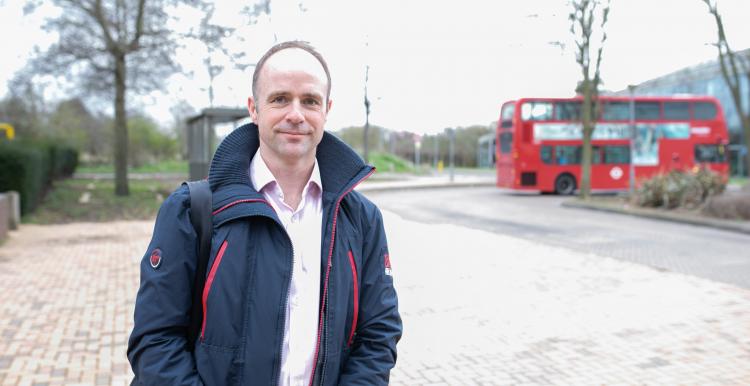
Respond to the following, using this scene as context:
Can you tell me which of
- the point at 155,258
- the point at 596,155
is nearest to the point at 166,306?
the point at 155,258

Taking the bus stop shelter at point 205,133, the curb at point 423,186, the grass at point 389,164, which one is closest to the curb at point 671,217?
the curb at point 423,186

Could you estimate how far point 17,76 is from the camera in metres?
17.0

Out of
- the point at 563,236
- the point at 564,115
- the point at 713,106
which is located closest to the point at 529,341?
the point at 563,236

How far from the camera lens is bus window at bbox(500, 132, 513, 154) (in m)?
24.7

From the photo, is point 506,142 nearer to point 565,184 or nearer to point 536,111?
point 536,111

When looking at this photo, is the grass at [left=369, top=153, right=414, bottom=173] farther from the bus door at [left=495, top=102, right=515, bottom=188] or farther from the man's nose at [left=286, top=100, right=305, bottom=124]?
the man's nose at [left=286, top=100, right=305, bottom=124]

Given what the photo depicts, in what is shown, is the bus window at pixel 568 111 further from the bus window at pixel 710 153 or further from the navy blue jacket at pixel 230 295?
the navy blue jacket at pixel 230 295

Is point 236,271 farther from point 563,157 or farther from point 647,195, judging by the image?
point 563,157

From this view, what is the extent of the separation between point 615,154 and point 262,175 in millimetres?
25120

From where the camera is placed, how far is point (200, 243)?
1.83 metres

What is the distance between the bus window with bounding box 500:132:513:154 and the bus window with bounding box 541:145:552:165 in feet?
4.05

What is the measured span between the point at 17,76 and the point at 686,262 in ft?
52.6

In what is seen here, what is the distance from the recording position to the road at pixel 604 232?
31.9ft

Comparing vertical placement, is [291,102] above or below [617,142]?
below
